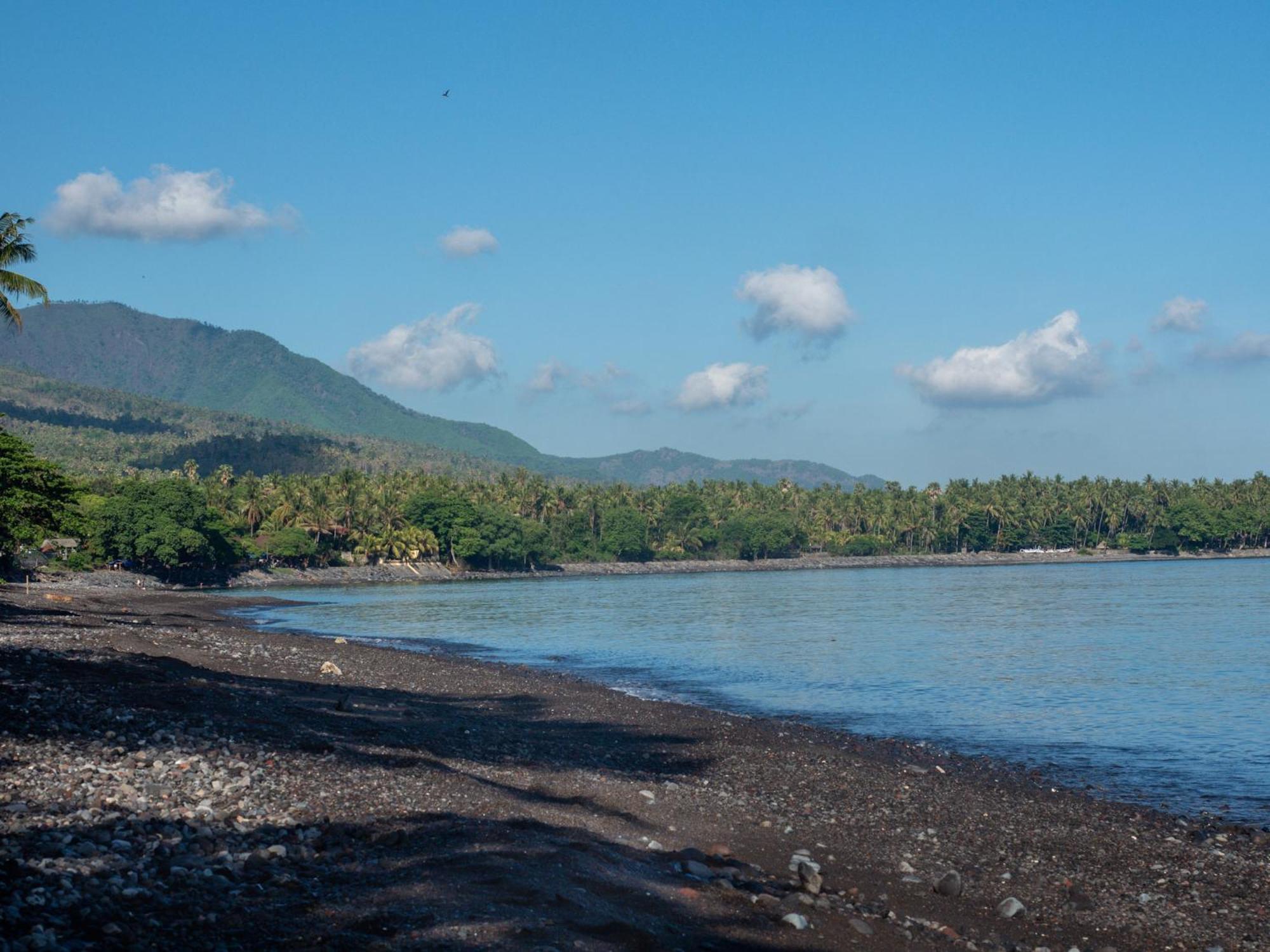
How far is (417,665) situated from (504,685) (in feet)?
22.0

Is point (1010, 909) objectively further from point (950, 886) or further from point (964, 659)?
point (964, 659)

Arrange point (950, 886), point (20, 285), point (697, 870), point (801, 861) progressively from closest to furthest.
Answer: point (697, 870) → point (950, 886) → point (801, 861) → point (20, 285)

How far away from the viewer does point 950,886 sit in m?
12.9

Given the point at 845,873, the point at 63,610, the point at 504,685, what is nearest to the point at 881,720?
the point at 504,685

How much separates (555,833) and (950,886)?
5016mm

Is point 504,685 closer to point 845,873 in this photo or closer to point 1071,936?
point 845,873

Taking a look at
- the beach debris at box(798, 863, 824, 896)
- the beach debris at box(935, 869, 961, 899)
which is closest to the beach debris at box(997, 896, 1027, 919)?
the beach debris at box(935, 869, 961, 899)

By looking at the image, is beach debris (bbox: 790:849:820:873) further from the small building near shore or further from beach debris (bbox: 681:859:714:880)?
the small building near shore

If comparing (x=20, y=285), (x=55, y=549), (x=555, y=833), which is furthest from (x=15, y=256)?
(x=55, y=549)

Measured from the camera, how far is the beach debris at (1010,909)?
1229 cm

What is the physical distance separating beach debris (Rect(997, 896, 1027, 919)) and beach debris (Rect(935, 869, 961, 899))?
21.3 inches

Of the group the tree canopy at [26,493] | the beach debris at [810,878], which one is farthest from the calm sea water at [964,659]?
the tree canopy at [26,493]

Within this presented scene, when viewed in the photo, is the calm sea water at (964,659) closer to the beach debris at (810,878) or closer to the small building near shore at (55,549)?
the beach debris at (810,878)

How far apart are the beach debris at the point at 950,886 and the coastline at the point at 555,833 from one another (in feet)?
0.51
